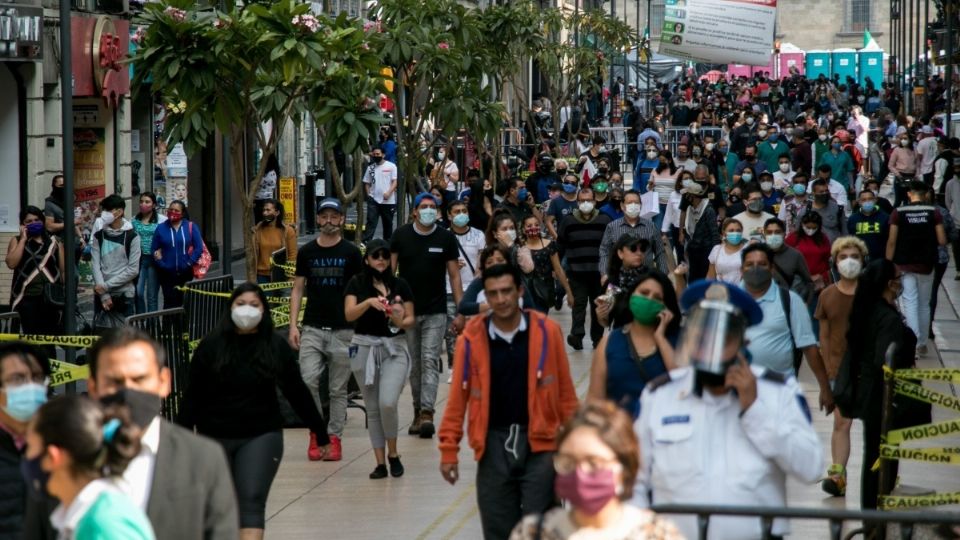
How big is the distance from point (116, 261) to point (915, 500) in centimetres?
1012

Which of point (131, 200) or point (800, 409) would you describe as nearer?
point (800, 409)

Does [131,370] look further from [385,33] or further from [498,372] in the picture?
[385,33]

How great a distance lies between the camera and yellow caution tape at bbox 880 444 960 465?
898 centimetres

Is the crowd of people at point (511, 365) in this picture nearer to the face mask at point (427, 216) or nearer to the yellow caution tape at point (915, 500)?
the face mask at point (427, 216)

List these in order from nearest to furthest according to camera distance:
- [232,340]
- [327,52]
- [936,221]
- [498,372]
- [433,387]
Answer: [498,372] → [232,340] → [433,387] → [327,52] → [936,221]

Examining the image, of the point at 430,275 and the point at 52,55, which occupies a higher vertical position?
the point at 52,55

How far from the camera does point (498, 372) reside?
8.00 m

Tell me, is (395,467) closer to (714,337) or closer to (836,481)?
(836,481)

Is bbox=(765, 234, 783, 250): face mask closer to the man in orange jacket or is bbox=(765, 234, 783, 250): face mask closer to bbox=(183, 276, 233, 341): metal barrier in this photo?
bbox=(183, 276, 233, 341): metal barrier

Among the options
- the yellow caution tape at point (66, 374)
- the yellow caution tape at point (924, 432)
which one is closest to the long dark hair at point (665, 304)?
the yellow caution tape at point (924, 432)

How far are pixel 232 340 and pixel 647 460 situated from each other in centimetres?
323

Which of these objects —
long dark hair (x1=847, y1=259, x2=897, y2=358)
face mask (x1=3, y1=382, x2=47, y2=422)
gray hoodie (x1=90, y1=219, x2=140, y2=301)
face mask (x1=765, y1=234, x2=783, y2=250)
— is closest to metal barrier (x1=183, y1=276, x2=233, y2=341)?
gray hoodie (x1=90, y1=219, x2=140, y2=301)

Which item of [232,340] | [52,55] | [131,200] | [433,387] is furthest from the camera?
[131,200]

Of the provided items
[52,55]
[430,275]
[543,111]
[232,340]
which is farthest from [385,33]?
[543,111]
